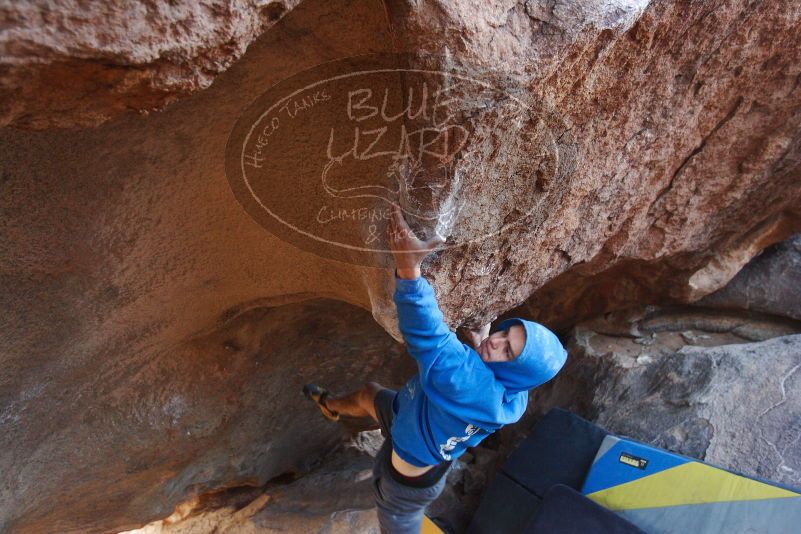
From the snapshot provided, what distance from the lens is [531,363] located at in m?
1.13

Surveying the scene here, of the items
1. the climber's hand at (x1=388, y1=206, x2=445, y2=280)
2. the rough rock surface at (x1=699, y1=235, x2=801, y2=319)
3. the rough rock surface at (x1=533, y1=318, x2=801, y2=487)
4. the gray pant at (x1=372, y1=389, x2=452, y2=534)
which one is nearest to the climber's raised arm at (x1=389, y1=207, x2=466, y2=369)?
the climber's hand at (x1=388, y1=206, x2=445, y2=280)

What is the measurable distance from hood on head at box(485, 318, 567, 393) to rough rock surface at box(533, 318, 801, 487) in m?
0.80

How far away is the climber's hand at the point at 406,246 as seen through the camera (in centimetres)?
113

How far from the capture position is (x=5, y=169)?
3.48 feet

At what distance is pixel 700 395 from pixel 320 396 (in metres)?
1.16

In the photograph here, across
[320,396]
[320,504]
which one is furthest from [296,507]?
[320,396]

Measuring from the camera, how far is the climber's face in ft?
3.75

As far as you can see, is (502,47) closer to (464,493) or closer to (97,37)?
(97,37)

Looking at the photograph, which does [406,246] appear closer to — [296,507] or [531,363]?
[531,363]

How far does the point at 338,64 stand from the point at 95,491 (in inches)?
59.5

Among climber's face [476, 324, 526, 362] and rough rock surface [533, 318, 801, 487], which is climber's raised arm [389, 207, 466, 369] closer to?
climber's face [476, 324, 526, 362]

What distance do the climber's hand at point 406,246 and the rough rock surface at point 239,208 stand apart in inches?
3.6

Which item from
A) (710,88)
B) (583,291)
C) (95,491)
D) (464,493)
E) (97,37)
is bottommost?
(464,493)

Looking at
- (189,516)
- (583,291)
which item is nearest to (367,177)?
(583,291)
